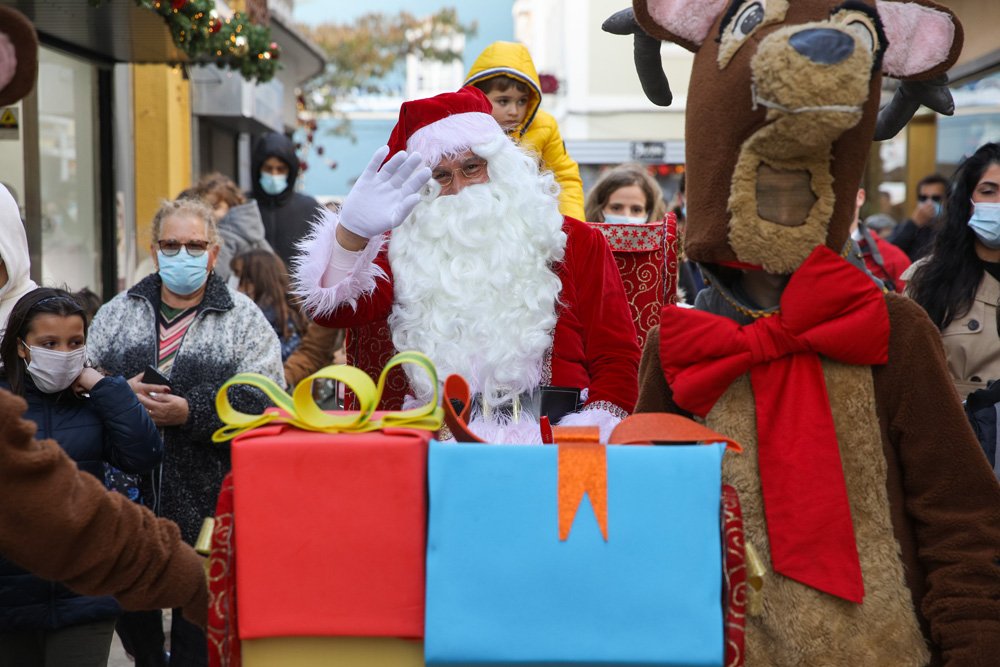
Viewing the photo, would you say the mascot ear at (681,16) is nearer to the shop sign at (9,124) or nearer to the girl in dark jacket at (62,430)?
the girl in dark jacket at (62,430)

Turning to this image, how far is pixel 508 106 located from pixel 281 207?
304 cm

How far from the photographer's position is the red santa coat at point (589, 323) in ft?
11.2

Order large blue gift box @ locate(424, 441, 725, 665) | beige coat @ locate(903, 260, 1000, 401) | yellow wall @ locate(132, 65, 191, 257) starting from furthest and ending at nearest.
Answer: yellow wall @ locate(132, 65, 191, 257) → beige coat @ locate(903, 260, 1000, 401) → large blue gift box @ locate(424, 441, 725, 665)

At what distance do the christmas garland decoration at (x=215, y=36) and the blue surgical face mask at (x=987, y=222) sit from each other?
15.7 feet

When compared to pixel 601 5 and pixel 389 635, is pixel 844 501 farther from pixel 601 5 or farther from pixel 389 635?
pixel 601 5

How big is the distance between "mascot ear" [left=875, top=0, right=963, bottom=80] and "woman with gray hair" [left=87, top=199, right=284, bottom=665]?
2696mm

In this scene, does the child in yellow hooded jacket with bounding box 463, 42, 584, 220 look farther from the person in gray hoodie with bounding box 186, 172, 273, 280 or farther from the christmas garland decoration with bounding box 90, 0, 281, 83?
the christmas garland decoration with bounding box 90, 0, 281, 83

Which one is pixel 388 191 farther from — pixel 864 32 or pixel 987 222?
pixel 987 222

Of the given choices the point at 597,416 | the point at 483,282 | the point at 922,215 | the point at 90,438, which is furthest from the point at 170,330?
the point at 922,215

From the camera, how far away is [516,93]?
5.01m

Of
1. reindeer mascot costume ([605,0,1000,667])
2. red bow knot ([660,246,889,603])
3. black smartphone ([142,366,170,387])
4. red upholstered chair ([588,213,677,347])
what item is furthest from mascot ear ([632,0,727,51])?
black smartphone ([142,366,170,387])

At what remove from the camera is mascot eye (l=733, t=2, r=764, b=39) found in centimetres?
245

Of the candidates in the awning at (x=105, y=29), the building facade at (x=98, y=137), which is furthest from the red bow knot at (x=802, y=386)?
the building facade at (x=98, y=137)

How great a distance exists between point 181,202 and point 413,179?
89.4 inches
